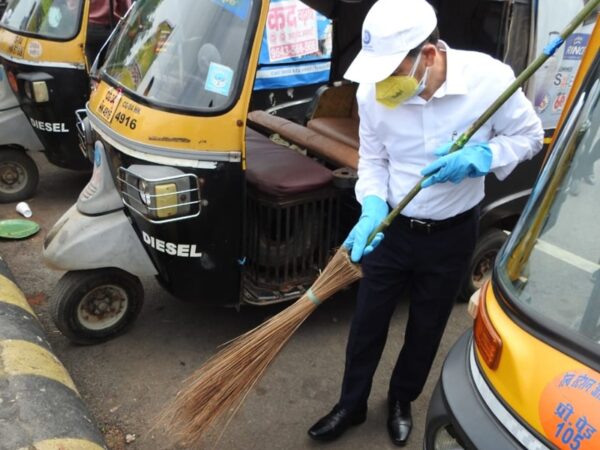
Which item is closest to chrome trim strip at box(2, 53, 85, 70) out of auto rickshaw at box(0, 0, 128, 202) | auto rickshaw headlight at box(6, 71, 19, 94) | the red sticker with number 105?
auto rickshaw at box(0, 0, 128, 202)

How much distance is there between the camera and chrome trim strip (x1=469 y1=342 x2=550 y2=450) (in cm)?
146

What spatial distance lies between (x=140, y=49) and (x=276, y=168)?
1.01 m

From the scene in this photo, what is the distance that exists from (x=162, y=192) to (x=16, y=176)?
327 centimetres

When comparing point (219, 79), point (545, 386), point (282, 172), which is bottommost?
point (282, 172)

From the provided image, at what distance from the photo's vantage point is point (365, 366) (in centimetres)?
270

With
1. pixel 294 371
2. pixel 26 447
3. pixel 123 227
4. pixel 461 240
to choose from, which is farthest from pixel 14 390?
pixel 461 240

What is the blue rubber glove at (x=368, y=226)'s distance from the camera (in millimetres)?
2289

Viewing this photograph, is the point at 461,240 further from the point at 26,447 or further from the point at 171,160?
the point at 26,447

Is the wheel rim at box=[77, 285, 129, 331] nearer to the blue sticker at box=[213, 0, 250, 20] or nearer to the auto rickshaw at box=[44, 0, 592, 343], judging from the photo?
the auto rickshaw at box=[44, 0, 592, 343]

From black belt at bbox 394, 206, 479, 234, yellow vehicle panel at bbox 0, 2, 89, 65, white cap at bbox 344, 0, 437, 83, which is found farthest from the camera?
yellow vehicle panel at bbox 0, 2, 89, 65

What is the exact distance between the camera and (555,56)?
329cm

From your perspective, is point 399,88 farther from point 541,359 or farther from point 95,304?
point 95,304

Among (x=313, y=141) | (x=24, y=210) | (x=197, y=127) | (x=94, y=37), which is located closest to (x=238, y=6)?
(x=197, y=127)

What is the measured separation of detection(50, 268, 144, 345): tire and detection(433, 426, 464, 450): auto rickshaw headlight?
→ 2.10 m
